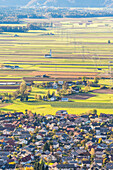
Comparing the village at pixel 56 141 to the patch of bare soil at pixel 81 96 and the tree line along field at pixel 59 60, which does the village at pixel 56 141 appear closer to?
the tree line along field at pixel 59 60

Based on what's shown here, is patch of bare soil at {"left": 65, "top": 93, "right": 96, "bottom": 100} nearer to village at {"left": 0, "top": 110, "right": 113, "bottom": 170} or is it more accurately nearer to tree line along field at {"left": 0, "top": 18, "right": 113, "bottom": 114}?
tree line along field at {"left": 0, "top": 18, "right": 113, "bottom": 114}

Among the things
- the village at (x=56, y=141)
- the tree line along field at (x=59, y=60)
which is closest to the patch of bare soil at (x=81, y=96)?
the tree line along field at (x=59, y=60)

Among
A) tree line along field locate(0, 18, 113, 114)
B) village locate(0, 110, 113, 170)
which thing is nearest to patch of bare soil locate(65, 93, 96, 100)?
tree line along field locate(0, 18, 113, 114)

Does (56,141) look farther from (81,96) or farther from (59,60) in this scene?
(59,60)

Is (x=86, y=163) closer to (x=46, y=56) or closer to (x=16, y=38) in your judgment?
(x=46, y=56)

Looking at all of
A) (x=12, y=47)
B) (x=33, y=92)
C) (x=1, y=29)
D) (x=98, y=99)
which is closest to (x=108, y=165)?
(x=98, y=99)

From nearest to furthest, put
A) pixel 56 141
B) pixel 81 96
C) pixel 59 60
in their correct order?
pixel 56 141, pixel 81 96, pixel 59 60

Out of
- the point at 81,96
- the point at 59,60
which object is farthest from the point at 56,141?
the point at 59,60
